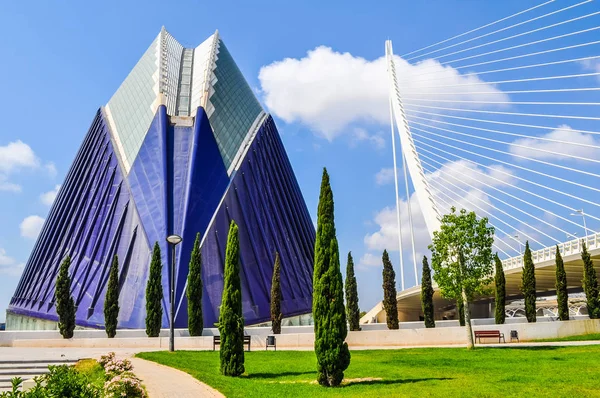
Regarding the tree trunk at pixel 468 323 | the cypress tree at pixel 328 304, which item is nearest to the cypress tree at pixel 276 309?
the tree trunk at pixel 468 323

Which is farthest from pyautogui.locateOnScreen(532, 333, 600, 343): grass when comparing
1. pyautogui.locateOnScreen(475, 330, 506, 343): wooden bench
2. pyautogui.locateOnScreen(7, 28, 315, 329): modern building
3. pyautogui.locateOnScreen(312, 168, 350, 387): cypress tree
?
pyautogui.locateOnScreen(7, 28, 315, 329): modern building

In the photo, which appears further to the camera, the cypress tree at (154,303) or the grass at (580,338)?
the cypress tree at (154,303)

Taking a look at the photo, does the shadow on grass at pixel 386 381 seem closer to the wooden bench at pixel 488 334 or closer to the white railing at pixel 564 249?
the wooden bench at pixel 488 334

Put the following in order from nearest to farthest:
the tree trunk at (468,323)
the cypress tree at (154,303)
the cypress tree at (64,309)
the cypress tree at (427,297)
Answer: the tree trunk at (468,323)
the cypress tree at (154,303)
the cypress tree at (64,309)
the cypress tree at (427,297)

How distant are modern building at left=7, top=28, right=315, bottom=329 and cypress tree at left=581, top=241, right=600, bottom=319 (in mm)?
21071

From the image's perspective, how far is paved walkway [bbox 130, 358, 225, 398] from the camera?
11.6 meters

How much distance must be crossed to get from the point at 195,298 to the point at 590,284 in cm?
2359

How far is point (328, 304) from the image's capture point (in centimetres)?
1355

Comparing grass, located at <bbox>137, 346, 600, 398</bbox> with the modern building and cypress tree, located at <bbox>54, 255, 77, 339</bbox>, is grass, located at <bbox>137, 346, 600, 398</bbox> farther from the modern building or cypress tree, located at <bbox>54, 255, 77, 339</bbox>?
the modern building

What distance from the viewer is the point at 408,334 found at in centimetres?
2650

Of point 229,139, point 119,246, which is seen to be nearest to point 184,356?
point 119,246

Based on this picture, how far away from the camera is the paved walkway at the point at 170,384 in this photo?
11.6 metres

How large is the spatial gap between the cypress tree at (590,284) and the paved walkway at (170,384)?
25.7 m

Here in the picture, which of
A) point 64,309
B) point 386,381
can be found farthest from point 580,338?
point 64,309
